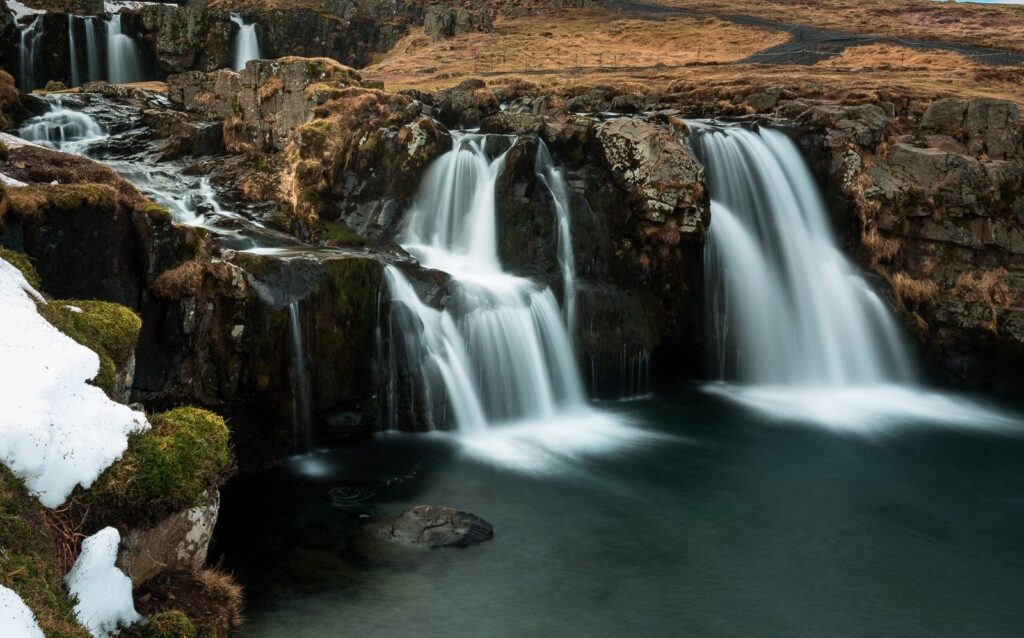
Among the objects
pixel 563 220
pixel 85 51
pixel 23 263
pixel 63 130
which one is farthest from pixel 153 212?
pixel 85 51

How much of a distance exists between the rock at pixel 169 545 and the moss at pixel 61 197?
20.0ft

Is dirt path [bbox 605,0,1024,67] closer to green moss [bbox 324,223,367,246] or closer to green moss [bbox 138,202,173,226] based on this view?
green moss [bbox 324,223,367,246]

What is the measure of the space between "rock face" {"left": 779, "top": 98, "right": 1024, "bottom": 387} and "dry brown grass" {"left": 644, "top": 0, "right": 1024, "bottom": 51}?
45.3m

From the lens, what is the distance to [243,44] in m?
55.4

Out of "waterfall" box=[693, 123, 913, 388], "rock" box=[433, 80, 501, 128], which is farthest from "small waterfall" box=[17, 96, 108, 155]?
"waterfall" box=[693, 123, 913, 388]

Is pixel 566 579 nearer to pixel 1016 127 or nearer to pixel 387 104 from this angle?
pixel 387 104

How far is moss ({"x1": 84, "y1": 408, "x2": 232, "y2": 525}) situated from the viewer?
691cm

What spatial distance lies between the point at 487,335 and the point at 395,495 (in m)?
5.16

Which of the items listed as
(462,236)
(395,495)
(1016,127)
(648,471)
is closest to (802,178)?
(1016,127)

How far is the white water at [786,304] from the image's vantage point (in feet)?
72.6

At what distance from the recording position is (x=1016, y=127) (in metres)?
24.7

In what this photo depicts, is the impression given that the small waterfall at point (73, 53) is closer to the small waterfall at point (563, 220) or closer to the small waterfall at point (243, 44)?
the small waterfall at point (243, 44)

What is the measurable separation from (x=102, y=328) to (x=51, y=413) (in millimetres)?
2717

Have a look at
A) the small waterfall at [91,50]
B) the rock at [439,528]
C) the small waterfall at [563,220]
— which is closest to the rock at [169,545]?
the rock at [439,528]
